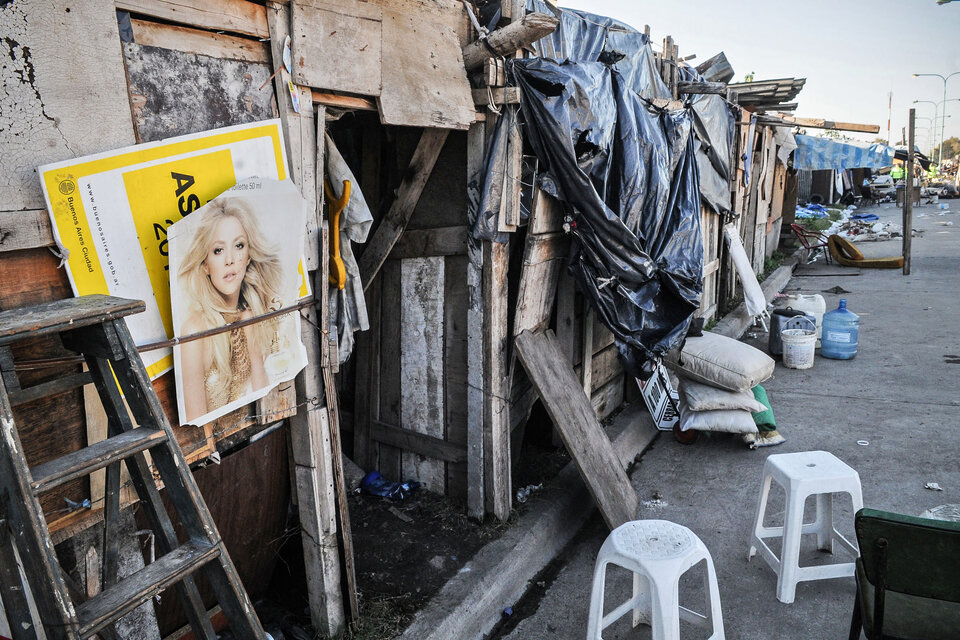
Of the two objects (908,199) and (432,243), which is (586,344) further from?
(908,199)

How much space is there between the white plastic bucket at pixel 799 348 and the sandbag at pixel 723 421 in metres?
2.47

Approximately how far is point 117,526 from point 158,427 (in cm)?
55

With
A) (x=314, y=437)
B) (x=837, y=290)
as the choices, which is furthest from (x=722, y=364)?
(x=837, y=290)

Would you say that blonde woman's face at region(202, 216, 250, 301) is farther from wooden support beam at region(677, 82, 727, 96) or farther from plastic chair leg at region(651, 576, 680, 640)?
wooden support beam at region(677, 82, 727, 96)

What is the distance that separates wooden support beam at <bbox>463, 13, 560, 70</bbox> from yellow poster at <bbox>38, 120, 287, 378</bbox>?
171 cm

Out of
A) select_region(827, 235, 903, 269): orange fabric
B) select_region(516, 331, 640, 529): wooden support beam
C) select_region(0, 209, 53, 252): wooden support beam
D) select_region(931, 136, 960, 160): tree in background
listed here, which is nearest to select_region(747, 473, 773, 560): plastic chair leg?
select_region(516, 331, 640, 529): wooden support beam

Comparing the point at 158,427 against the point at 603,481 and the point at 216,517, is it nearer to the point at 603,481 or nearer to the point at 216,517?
the point at 216,517

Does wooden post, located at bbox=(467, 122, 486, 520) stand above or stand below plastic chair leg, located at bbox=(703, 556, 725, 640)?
above

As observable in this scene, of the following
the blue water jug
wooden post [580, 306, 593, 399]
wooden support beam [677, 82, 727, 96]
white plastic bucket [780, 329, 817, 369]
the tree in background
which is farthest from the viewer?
the tree in background

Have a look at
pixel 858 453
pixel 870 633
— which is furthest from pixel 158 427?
pixel 858 453

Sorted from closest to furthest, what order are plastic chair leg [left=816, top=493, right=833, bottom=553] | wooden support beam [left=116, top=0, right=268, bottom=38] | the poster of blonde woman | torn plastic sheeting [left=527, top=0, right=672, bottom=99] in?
wooden support beam [left=116, top=0, right=268, bottom=38], the poster of blonde woman, plastic chair leg [left=816, top=493, right=833, bottom=553], torn plastic sheeting [left=527, top=0, right=672, bottom=99]

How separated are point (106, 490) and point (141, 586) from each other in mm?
507

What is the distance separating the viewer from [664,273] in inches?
187

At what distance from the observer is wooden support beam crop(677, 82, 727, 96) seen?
253 inches
